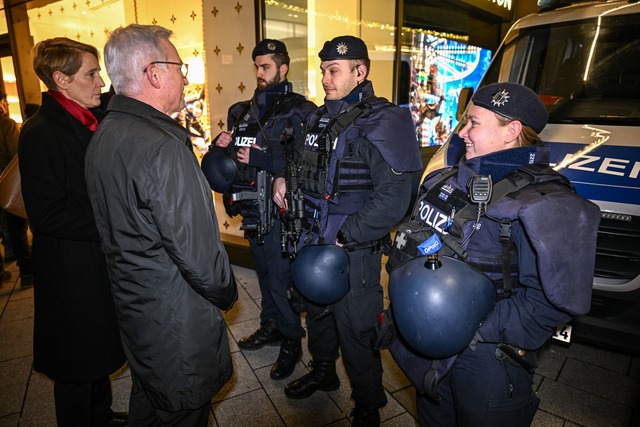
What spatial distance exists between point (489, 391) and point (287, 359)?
6.03 feet

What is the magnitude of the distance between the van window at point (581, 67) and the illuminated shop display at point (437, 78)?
400cm

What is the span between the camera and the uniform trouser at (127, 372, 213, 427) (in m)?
1.58

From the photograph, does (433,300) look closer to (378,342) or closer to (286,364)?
(378,342)

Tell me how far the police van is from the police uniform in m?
1.28

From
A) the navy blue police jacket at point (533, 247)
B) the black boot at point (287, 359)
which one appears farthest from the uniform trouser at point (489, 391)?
the black boot at point (287, 359)

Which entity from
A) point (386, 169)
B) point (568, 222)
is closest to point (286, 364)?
point (386, 169)

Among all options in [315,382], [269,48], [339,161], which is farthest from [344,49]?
[315,382]

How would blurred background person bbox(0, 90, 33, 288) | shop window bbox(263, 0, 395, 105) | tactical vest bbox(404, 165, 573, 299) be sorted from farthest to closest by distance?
shop window bbox(263, 0, 395, 105) < blurred background person bbox(0, 90, 33, 288) < tactical vest bbox(404, 165, 573, 299)

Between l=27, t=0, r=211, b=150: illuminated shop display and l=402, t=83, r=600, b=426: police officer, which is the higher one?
l=27, t=0, r=211, b=150: illuminated shop display

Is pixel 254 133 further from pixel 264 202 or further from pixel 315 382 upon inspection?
pixel 315 382

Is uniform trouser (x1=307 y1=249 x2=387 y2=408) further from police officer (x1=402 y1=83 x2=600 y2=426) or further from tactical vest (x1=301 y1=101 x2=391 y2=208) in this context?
police officer (x1=402 y1=83 x2=600 y2=426)

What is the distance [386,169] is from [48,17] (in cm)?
886

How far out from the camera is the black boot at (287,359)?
2.94 meters

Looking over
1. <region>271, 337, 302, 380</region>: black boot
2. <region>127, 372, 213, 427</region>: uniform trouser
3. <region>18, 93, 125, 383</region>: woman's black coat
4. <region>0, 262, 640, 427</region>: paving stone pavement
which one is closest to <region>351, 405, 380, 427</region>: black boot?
<region>0, 262, 640, 427</region>: paving stone pavement
